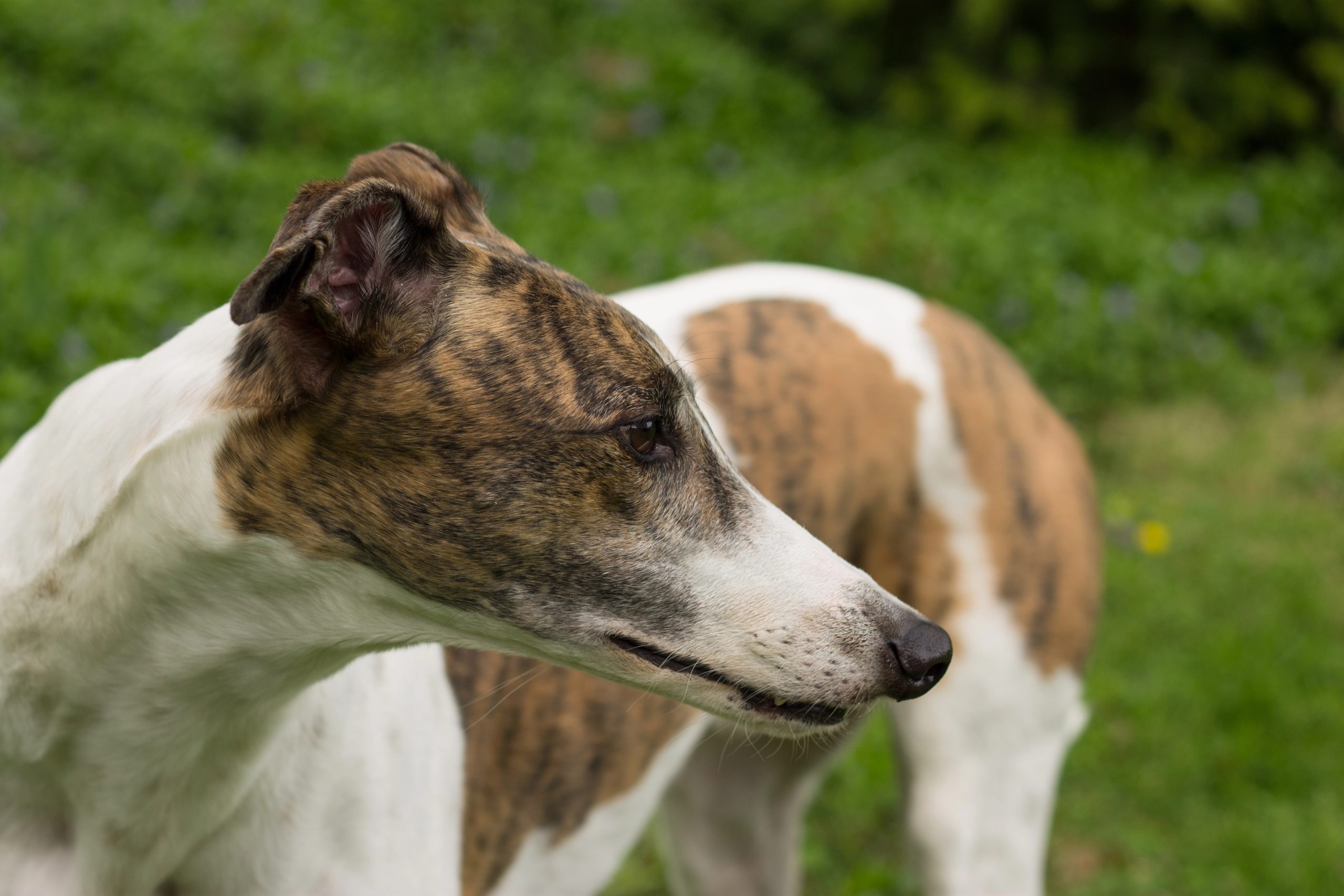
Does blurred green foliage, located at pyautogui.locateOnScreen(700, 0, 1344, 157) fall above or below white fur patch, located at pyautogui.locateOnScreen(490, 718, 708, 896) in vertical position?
below

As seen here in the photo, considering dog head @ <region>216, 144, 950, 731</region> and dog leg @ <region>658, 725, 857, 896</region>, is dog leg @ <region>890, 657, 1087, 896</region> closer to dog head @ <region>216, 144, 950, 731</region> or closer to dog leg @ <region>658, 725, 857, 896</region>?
dog leg @ <region>658, 725, 857, 896</region>

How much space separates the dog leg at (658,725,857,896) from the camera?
3461 mm

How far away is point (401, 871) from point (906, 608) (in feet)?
2.85

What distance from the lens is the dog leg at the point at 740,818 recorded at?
3461 millimetres

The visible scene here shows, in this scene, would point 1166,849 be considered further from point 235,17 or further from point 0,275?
point 235,17

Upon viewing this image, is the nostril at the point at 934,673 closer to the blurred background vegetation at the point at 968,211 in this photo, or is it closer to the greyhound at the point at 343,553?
the greyhound at the point at 343,553

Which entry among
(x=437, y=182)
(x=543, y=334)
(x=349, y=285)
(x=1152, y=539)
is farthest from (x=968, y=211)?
(x=349, y=285)

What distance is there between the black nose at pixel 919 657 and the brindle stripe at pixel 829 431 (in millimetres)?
864

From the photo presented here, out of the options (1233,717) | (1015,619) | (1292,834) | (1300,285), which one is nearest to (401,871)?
(1015,619)

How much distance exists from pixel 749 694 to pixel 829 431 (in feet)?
3.51

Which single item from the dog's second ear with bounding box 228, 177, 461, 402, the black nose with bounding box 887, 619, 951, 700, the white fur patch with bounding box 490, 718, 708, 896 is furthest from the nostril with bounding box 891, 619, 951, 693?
the white fur patch with bounding box 490, 718, 708, 896

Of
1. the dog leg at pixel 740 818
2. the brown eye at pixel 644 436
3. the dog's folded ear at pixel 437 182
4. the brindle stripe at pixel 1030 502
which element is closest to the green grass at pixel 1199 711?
the dog leg at pixel 740 818

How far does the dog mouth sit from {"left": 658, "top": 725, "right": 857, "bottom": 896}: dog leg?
56.2 inches

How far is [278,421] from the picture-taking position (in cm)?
182
